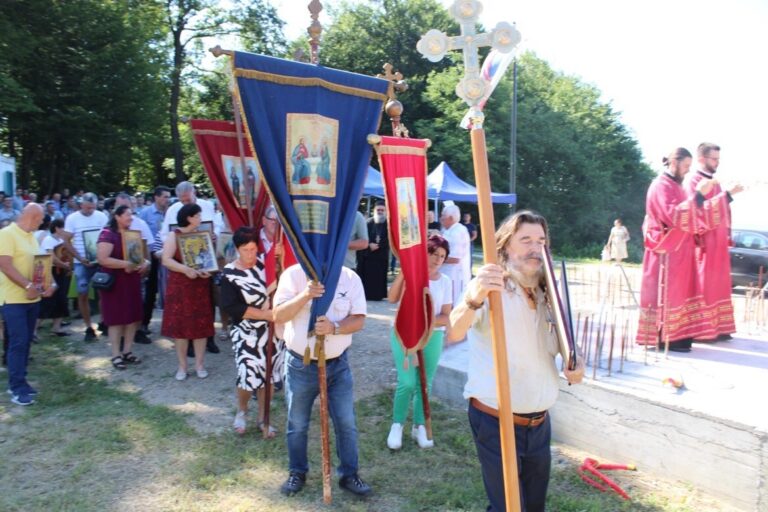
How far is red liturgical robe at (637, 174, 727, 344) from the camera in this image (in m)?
5.70

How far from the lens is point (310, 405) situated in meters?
3.92

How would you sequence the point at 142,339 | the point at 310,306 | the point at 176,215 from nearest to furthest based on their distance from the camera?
the point at 310,306 → the point at 176,215 → the point at 142,339

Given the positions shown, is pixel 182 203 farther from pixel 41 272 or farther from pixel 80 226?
pixel 80 226

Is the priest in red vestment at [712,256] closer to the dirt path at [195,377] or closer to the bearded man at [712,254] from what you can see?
the bearded man at [712,254]

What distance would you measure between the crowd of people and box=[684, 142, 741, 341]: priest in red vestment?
0.01 meters

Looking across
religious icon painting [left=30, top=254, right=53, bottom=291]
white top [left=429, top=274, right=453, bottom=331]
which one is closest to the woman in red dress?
religious icon painting [left=30, top=254, right=53, bottom=291]

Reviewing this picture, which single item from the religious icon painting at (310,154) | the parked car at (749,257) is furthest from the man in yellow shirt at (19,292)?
the parked car at (749,257)

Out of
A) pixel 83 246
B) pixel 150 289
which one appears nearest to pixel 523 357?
pixel 150 289

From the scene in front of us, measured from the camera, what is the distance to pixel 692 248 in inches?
228

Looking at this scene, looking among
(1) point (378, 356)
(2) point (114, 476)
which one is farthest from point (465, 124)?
(1) point (378, 356)

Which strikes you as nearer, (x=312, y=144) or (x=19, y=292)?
(x=312, y=144)

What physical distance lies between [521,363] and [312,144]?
6.79 feet

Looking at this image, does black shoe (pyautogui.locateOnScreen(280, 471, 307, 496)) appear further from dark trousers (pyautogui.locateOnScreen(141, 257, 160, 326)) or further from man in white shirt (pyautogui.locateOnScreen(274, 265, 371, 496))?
dark trousers (pyautogui.locateOnScreen(141, 257, 160, 326))

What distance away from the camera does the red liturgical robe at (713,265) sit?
5785 millimetres
